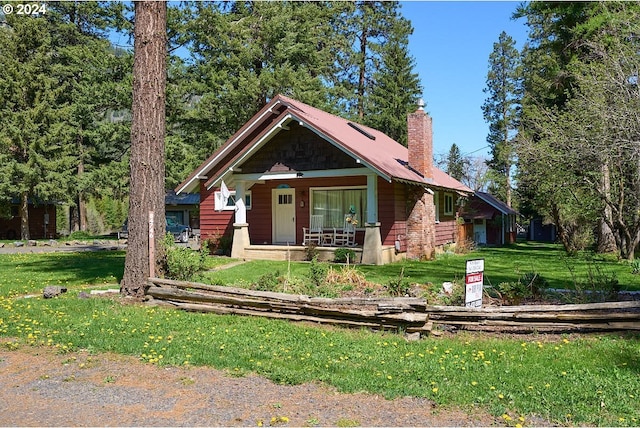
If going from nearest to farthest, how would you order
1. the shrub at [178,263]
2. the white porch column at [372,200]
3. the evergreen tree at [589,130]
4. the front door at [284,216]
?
the shrub at [178,263], the evergreen tree at [589,130], the white porch column at [372,200], the front door at [284,216]

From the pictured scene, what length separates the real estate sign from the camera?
7816mm

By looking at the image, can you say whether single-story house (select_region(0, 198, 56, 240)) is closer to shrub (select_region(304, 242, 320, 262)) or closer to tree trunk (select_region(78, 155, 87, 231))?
tree trunk (select_region(78, 155, 87, 231))

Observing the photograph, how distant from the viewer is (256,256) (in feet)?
63.1

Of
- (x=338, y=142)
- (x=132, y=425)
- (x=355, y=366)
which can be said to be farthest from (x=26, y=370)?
(x=338, y=142)

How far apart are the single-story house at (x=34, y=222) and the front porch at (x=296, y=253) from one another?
26.2 m

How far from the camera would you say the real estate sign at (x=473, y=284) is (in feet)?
25.6

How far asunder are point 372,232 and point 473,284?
921 centimetres

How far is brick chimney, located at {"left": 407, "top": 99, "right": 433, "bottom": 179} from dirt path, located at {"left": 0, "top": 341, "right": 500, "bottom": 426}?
1648 centimetres

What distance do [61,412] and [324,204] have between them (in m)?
16.0

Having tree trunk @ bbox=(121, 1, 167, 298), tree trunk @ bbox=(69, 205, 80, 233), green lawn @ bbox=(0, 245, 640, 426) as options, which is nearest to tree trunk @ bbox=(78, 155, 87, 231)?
tree trunk @ bbox=(69, 205, 80, 233)

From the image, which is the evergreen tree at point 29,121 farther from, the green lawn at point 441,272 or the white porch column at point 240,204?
the green lawn at point 441,272

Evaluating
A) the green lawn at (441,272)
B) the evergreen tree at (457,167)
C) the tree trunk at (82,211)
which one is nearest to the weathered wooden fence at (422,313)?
the green lawn at (441,272)

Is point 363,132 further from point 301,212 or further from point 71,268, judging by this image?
point 71,268

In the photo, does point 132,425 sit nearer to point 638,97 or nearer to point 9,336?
point 9,336
